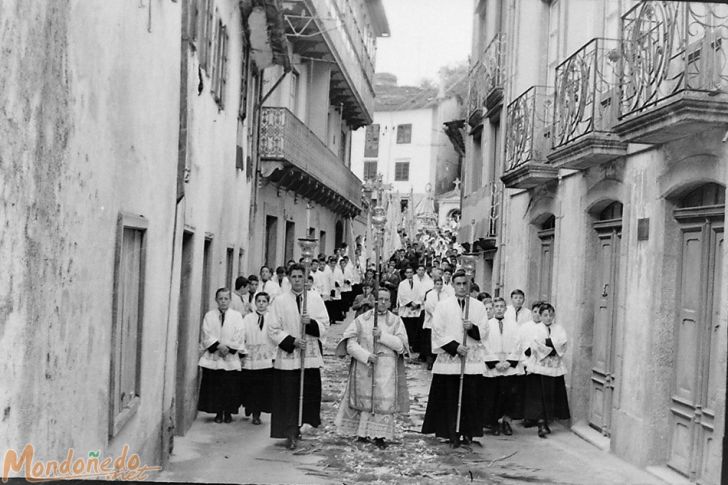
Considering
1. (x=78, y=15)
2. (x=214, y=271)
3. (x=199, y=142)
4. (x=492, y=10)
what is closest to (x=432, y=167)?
(x=492, y=10)

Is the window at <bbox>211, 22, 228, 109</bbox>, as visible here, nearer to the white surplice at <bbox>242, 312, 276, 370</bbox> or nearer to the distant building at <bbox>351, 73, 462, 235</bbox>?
the distant building at <bbox>351, 73, 462, 235</bbox>

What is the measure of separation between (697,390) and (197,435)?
16.1 feet

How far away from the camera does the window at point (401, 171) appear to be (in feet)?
44.8

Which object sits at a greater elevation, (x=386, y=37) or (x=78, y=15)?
(x=386, y=37)

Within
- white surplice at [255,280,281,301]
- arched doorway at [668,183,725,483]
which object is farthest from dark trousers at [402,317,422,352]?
arched doorway at [668,183,725,483]

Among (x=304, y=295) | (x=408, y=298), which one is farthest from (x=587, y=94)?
(x=408, y=298)

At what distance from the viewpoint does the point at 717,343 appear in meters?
7.31

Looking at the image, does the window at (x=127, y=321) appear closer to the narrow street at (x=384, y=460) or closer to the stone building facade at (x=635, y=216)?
the narrow street at (x=384, y=460)

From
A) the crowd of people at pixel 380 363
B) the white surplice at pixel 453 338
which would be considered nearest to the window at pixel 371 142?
the crowd of people at pixel 380 363

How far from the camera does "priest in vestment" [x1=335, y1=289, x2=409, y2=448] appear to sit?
932 cm

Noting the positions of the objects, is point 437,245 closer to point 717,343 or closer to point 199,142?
point 199,142

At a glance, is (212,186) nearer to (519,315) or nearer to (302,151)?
(519,315)

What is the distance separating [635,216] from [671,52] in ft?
5.88

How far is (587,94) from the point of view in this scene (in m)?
10.2
